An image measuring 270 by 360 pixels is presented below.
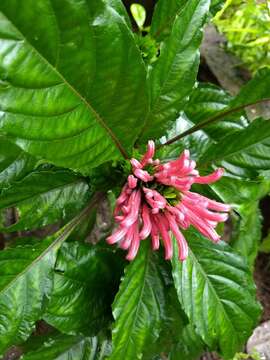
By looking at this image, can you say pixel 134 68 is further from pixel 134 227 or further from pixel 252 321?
pixel 252 321

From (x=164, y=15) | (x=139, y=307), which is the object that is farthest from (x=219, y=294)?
(x=164, y=15)

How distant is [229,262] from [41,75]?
0.52 meters

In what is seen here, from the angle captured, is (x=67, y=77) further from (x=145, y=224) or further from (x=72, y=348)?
(x=72, y=348)

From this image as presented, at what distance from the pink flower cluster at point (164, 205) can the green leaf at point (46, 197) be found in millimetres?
165

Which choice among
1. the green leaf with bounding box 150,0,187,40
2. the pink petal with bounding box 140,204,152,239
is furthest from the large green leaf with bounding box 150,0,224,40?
the pink petal with bounding box 140,204,152,239

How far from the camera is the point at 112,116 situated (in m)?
0.55

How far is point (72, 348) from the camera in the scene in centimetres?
91

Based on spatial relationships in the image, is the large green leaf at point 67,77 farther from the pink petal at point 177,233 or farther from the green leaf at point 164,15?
the green leaf at point 164,15

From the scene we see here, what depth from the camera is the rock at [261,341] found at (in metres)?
1.46

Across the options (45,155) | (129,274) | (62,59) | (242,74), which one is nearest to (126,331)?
(129,274)

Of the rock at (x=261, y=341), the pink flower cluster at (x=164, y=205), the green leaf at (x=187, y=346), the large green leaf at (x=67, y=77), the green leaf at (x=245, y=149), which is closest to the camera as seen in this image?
the large green leaf at (x=67, y=77)

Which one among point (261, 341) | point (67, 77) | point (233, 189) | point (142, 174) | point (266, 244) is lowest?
point (261, 341)

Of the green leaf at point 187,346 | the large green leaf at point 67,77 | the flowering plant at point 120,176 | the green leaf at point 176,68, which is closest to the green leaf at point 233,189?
the flowering plant at point 120,176

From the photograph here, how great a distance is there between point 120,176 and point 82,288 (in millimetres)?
200
